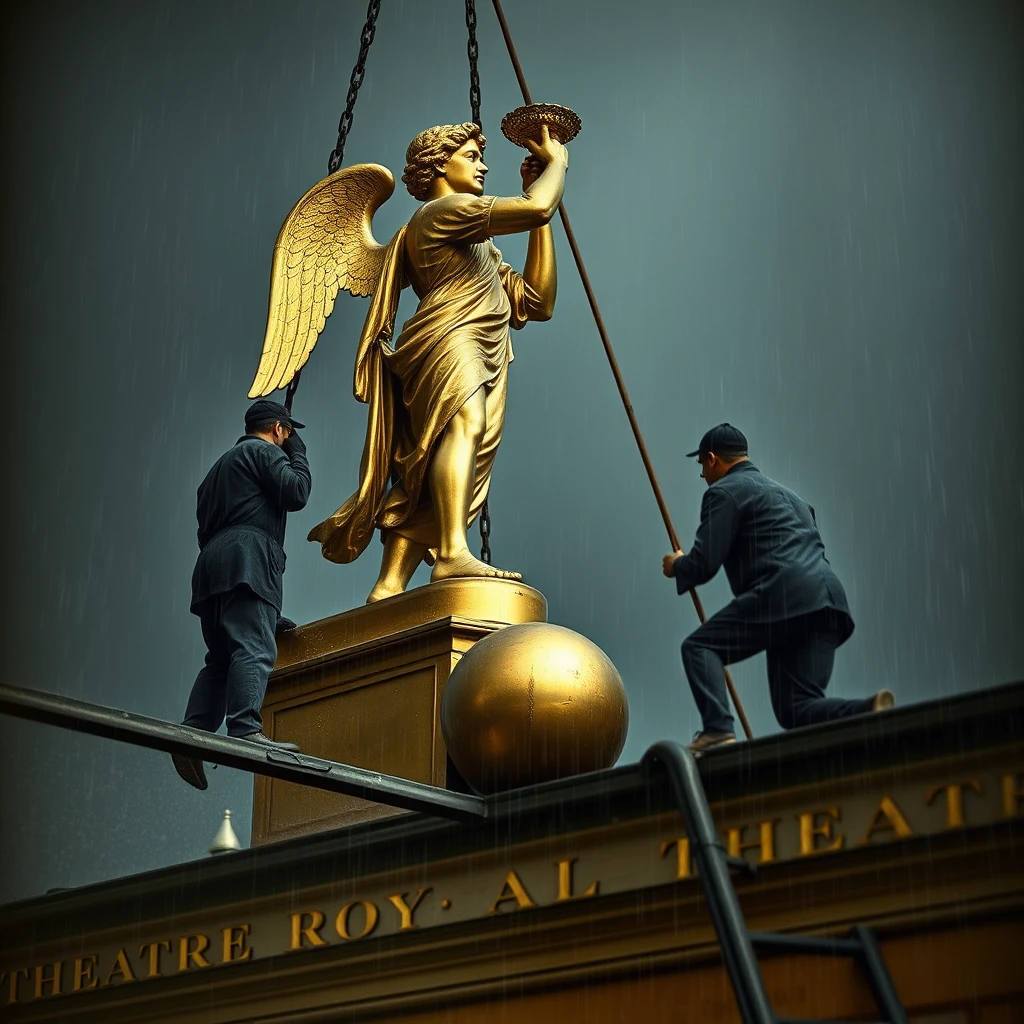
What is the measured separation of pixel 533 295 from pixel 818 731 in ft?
15.9

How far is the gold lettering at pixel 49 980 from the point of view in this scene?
9.38 metres

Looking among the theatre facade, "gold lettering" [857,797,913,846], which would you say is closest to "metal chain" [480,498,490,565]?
the theatre facade

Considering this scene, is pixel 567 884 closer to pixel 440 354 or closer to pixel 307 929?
pixel 307 929

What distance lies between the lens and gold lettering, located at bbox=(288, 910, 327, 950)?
8624 mm

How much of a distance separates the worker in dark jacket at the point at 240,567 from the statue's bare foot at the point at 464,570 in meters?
0.80

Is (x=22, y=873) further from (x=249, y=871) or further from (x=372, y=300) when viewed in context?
(x=372, y=300)

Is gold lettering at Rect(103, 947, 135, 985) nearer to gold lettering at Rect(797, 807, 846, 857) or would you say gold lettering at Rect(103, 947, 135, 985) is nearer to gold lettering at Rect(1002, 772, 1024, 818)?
gold lettering at Rect(797, 807, 846, 857)

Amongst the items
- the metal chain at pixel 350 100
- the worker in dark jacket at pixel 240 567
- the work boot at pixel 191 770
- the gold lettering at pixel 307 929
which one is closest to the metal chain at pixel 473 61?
the metal chain at pixel 350 100

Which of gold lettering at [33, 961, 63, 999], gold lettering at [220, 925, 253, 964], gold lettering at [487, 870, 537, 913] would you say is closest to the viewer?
gold lettering at [487, 870, 537, 913]

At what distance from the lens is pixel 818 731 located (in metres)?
7.41

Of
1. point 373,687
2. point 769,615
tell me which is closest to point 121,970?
point 373,687

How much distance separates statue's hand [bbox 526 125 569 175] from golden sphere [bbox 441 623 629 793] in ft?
10.5

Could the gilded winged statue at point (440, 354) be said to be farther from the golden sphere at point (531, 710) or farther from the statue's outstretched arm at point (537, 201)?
the golden sphere at point (531, 710)

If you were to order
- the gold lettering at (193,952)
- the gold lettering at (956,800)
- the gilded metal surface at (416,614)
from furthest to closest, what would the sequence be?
the gilded metal surface at (416,614), the gold lettering at (193,952), the gold lettering at (956,800)
